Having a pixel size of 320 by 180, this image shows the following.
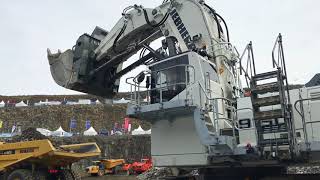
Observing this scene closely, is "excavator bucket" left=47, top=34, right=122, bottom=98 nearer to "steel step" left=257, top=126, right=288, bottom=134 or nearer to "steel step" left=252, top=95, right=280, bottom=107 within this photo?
"steel step" left=252, top=95, right=280, bottom=107

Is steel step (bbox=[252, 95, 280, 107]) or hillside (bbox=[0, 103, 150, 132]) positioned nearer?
steel step (bbox=[252, 95, 280, 107])

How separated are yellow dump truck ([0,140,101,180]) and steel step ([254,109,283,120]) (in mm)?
6843

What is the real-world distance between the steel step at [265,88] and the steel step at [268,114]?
16.8 inches

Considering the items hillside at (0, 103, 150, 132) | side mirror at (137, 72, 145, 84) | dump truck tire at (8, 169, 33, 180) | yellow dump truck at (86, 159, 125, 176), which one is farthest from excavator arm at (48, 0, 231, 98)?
hillside at (0, 103, 150, 132)

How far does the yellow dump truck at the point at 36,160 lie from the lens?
12219mm

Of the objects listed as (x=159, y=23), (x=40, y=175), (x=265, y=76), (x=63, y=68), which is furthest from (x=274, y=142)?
(x=40, y=175)

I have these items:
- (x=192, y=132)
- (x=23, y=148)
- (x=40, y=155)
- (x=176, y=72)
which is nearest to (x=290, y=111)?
(x=192, y=132)

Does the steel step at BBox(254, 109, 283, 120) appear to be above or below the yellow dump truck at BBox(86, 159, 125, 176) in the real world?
above

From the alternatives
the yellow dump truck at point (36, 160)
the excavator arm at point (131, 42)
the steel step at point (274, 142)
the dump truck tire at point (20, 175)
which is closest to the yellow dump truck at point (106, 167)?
the yellow dump truck at point (36, 160)

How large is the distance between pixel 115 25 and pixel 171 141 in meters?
4.32

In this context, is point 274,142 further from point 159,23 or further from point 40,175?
point 40,175

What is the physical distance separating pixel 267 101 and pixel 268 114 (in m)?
0.27

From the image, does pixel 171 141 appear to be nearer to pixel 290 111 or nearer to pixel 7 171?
pixel 290 111

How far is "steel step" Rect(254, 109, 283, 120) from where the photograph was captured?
772 centimetres
